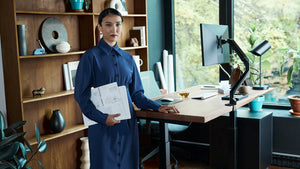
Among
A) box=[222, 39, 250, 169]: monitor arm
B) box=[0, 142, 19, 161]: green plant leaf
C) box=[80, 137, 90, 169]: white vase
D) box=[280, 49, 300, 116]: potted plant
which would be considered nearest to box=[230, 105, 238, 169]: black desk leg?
box=[222, 39, 250, 169]: monitor arm

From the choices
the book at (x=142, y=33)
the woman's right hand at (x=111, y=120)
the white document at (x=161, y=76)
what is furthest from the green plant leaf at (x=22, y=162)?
the white document at (x=161, y=76)

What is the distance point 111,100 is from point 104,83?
0.43 ft

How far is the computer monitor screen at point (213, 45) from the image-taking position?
268cm

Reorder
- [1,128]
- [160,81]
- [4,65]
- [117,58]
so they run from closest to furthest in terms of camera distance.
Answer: [1,128] < [117,58] < [4,65] < [160,81]

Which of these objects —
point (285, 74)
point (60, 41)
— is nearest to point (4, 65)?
point (60, 41)

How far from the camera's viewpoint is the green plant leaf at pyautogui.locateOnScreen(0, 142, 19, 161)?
2.16m

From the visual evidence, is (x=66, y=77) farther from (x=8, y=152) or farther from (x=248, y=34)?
(x=248, y=34)

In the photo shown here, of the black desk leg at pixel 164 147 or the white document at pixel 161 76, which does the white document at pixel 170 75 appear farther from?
the black desk leg at pixel 164 147

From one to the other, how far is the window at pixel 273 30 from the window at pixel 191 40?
1.25ft

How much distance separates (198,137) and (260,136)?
1.03 metres

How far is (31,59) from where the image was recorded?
3.45m

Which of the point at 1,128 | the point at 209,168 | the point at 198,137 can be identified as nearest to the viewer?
the point at 1,128

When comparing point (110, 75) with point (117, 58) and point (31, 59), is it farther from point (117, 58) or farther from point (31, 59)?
point (31, 59)

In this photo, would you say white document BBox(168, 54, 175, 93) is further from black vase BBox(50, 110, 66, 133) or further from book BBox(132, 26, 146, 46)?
black vase BBox(50, 110, 66, 133)
